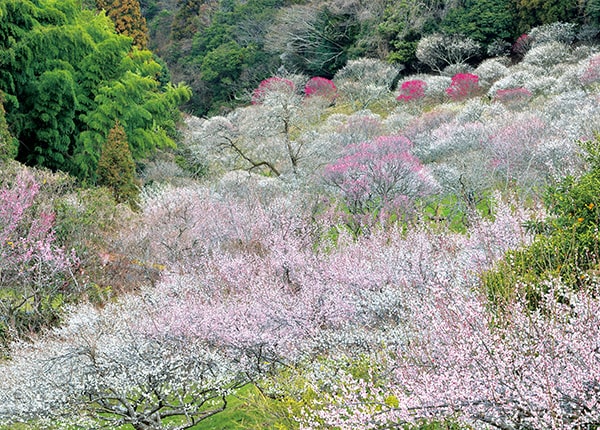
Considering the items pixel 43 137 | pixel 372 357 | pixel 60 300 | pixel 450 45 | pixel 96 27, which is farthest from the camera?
pixel 450 45

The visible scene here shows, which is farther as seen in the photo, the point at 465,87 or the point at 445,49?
the point at 445,49

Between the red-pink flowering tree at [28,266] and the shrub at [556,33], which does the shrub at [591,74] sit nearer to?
the shrub at [556,33]

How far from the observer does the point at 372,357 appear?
639 centimetres

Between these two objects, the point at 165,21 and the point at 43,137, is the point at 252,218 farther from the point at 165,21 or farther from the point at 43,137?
the point at 165,21

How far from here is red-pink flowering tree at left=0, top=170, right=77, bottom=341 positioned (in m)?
11.6

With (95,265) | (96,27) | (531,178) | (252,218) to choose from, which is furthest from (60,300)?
(96,27)

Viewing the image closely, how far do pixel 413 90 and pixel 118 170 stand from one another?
17104 mm

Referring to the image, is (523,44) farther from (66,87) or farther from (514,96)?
(66,87)

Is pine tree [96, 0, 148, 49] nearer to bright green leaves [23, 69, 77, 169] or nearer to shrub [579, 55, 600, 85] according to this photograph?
bright green leaves [23, 69, 77, 169]

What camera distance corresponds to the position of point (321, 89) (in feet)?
116

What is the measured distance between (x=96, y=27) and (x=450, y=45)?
66.1 ft

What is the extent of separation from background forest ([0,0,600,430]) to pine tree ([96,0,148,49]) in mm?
4565

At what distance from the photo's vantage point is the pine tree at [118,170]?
19156 millimetres

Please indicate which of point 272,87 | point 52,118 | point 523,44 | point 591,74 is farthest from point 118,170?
point 523,44
